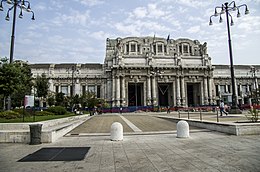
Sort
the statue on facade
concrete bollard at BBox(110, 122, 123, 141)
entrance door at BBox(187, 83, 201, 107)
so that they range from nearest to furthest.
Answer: concrete bollard at BBox(110, 122, 123, 141)
entrance door at BBox(187, 83, 201, 107)
the statue on facade

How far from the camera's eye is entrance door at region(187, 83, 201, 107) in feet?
233

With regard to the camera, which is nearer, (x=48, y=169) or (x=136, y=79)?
(x=48, y=169)

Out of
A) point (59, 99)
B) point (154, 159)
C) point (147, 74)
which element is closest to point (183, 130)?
point (154, 159)

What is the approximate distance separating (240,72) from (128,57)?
149 feet

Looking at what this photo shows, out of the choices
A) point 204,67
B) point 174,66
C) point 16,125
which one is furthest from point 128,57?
point 16,125

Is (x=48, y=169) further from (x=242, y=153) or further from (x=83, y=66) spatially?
(x=83, y=66)

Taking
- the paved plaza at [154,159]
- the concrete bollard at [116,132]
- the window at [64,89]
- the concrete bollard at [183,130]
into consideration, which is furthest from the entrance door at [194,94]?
the paved plaza at [154,159]

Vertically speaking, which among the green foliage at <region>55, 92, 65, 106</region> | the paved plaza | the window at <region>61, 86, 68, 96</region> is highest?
the window at <region>61, 86, 68, 96</region>

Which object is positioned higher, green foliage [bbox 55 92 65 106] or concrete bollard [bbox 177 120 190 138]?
green foliage [bbox 55 92 65 106]

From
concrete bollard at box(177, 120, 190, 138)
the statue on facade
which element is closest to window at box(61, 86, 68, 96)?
the statue on facade

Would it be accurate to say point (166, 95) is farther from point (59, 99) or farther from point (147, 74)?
point (59, 99)

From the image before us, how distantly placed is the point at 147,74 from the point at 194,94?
2138 centimetres

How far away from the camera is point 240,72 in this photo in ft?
255

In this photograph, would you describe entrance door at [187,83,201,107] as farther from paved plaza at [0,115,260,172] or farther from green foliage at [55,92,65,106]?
paved plaza at [0,115,260,172]
